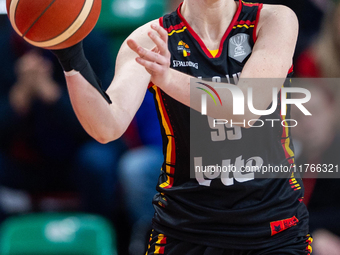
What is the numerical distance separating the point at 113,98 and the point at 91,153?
69.9 inches

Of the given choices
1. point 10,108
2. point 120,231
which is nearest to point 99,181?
point 120,231

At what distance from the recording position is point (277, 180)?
1.65 m

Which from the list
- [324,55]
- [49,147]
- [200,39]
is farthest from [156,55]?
[324,55]

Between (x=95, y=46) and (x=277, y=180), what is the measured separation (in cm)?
217

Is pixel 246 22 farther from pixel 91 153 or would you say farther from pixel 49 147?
pixel 49 147

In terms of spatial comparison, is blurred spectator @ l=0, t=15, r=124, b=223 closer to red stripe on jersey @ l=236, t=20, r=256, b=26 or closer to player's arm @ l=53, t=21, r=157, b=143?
player's arm @ l=53, t=21, r=157, b=143

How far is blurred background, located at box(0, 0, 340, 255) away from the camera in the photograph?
3066 millimetres

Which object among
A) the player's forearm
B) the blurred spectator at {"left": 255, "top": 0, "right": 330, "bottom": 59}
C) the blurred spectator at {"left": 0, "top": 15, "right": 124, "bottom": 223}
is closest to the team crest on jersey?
the player's forearm

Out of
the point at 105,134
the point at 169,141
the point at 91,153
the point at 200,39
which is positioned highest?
the point at 200,39

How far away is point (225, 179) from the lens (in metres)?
1.64

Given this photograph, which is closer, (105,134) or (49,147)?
(105,134)

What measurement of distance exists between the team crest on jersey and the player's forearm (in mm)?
448

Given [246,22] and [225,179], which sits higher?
[246,22]

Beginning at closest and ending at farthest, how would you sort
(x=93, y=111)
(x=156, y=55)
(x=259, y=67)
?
(x=156, y=55), (x=93, y=111), (x=259, y=67)
